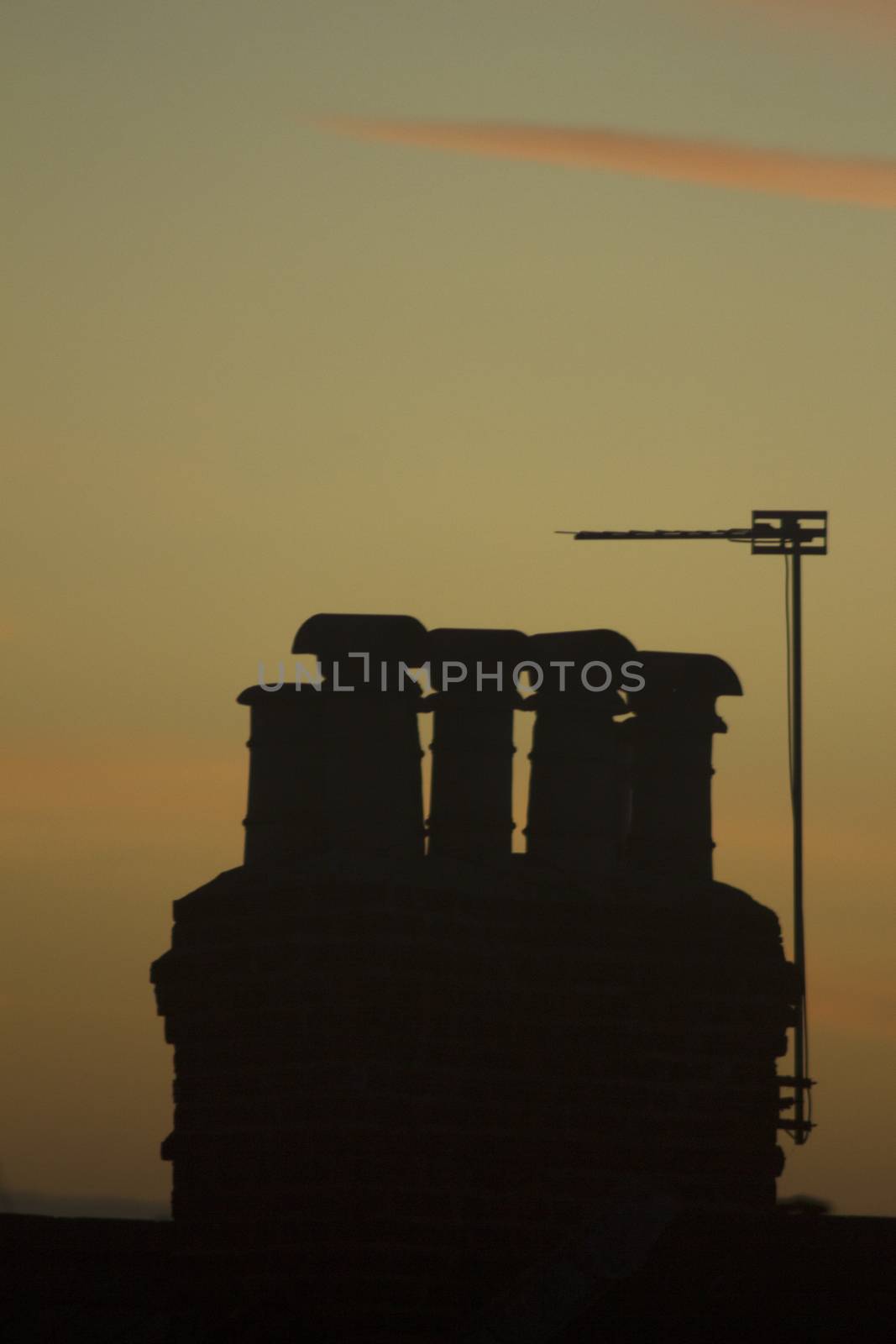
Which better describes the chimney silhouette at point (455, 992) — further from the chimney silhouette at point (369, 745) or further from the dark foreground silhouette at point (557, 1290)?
the dark foreground silhouette at point (557, 1290)

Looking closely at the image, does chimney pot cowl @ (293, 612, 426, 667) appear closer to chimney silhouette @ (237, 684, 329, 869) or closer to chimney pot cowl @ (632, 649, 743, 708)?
chimney silhouette @ (237, 684, 329, 869)

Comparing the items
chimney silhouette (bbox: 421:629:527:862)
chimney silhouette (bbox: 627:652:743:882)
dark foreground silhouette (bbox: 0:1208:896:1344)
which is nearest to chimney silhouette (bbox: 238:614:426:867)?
chimney silhouette (bbox: 421:629:527:862)

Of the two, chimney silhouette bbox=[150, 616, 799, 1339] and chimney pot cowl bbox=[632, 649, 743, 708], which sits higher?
chimney pot cowl bbox=[632, 649, 743, 708]

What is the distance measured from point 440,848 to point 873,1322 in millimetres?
8382

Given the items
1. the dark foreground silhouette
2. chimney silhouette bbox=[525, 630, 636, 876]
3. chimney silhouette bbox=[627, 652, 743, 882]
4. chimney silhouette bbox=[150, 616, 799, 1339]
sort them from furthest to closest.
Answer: chimney silhouette bbox=[627, 652, 743, 882] → chimney silhouette bbox=[525, 630, 636, 876] → chimney silhouette bbox=[150, 616, 799, 1339] → the dark foreground silhouette

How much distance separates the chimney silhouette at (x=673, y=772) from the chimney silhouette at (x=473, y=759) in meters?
1.76

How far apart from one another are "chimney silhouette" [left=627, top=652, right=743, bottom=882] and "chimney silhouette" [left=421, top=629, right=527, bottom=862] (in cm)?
176

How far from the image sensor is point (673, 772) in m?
27.5

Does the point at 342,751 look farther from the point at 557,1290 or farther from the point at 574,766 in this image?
the point at 557,1290

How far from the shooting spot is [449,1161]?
1006 inches

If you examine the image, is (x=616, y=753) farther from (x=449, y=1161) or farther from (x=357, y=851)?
(x=449, y=1161)

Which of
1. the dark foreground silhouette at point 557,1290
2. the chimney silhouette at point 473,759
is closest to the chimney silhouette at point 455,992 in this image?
the chimney silhouette at point 473,759

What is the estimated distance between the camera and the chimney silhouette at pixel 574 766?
26.8m

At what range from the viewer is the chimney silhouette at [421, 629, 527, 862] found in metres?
26.7
